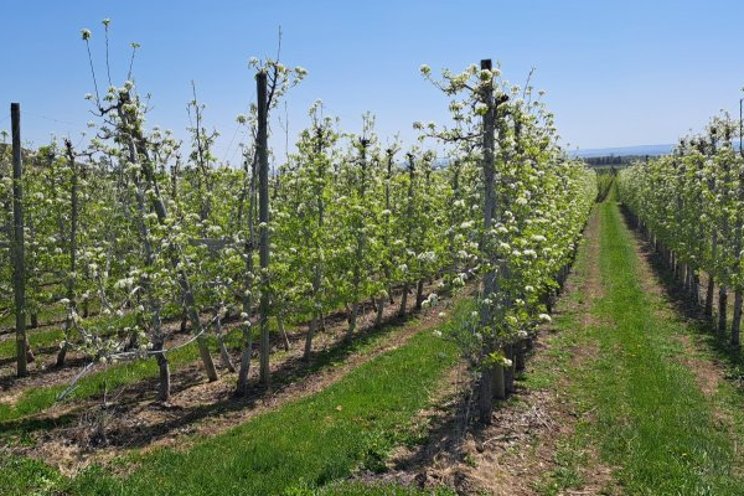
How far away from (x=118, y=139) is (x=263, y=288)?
16.0 ft

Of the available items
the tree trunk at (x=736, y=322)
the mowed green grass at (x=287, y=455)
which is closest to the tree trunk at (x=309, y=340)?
the mowed green grass at (x=287, y=455)

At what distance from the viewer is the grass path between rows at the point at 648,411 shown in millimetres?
9797

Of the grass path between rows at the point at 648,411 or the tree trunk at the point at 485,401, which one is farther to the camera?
the tree trunk at the point at 485,401

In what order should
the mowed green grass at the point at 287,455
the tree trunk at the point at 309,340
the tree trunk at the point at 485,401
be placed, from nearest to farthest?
1. the mowed green grass at the point at 287,455
2. the tree trunk at the point at 485,401
3. the tree trunk at the point at 309,340

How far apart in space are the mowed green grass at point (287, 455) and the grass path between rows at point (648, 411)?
11.0 ft

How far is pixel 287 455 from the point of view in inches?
398

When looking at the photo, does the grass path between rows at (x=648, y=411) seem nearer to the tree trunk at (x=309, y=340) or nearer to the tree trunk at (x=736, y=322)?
the tree trunk at (x=736, y=322)

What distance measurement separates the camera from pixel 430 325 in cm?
2205

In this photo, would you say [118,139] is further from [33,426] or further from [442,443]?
[442,443]

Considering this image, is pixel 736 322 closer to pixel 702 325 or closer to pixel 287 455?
pixel 702 325

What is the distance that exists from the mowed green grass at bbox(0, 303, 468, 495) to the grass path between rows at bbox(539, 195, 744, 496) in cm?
336

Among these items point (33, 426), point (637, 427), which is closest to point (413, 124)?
point (637, 427)

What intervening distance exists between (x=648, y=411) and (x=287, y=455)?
319 inches

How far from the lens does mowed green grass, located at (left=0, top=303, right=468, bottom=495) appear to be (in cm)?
898
